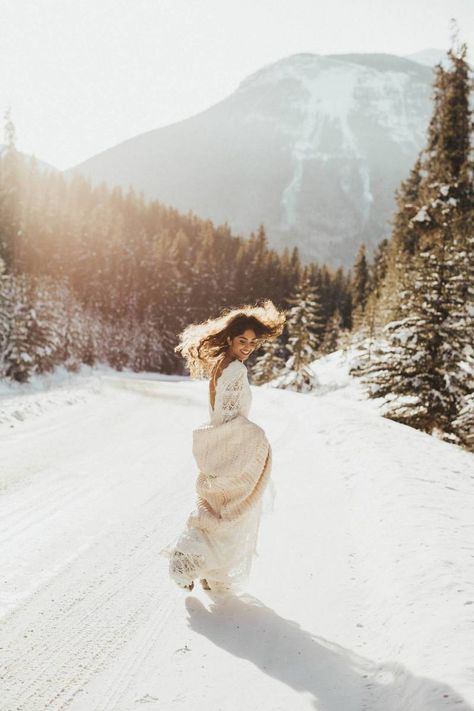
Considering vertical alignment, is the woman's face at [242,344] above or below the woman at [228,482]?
above

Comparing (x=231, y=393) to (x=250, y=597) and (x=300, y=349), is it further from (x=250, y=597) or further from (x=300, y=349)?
(x=300, y=349)

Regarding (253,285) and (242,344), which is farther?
(253,285)

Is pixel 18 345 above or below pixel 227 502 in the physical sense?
below

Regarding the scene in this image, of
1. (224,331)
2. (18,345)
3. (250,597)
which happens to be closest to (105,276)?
(18,345)

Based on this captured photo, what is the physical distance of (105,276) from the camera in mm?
72375

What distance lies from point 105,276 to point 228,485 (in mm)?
71412

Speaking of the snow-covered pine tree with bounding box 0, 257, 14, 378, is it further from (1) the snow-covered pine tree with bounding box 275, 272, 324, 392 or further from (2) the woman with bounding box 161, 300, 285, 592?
(2) the woman with bounding box 161, 300, 285, 592

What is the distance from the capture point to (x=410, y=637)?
11.0 feet

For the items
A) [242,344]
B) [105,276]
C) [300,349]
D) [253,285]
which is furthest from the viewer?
[253,285]

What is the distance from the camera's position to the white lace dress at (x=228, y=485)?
13.8ft

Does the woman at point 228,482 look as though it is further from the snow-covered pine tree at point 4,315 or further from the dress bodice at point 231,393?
the snow-covered pine tree at point 4,315

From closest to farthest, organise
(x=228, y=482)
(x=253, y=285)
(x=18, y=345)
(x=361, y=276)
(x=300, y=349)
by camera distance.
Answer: (x=228, y=482) < (x=300, y=349) < (x=18, y=345) < (x=361, y=276) < (x=253, y=285)

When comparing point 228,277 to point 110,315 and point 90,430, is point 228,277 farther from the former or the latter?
point 90,430

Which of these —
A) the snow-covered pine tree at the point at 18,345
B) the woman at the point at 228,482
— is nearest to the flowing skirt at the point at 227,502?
the woman at the point at 228,482
